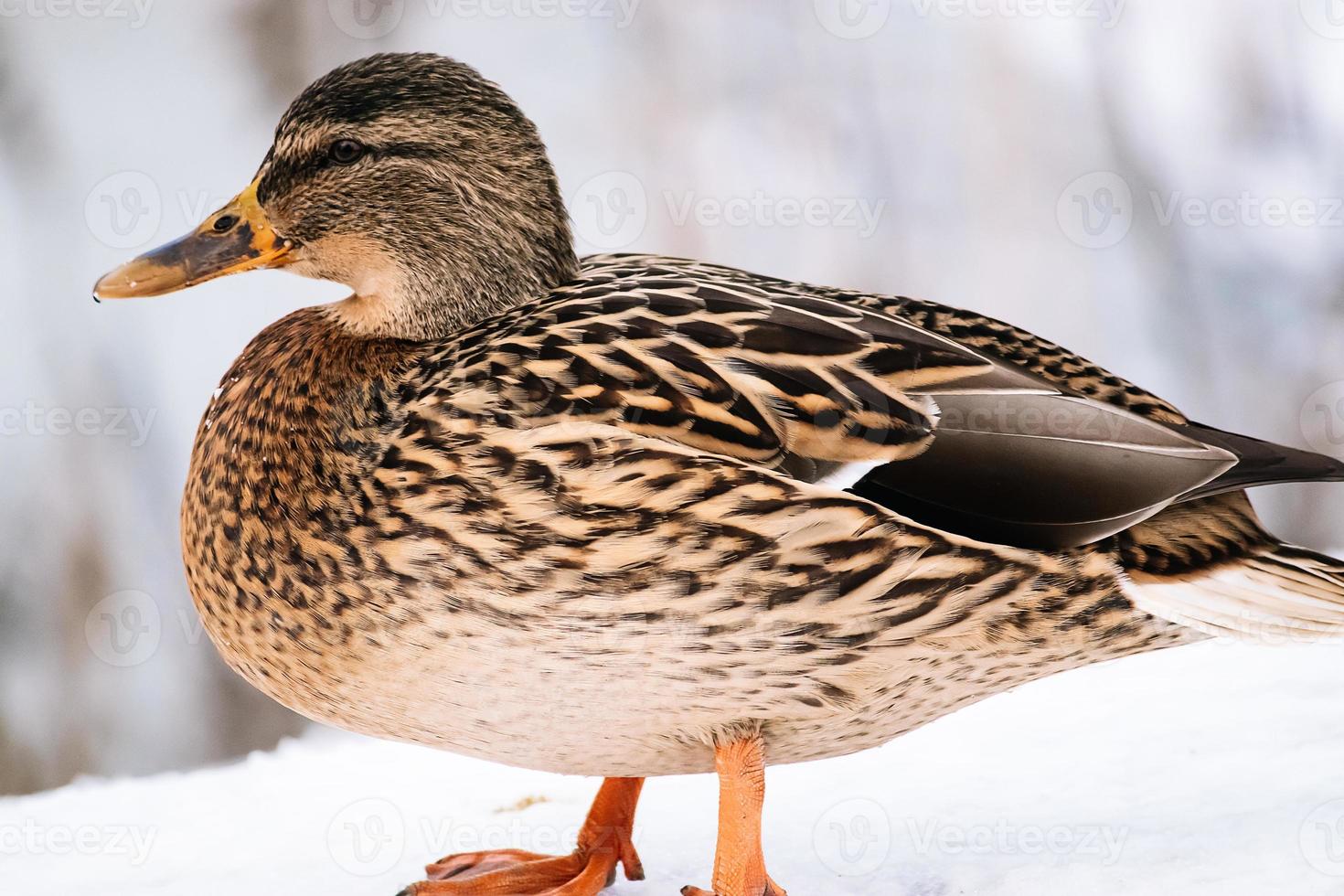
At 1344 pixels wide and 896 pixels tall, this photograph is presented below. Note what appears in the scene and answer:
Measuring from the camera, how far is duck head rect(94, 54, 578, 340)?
1767 mm

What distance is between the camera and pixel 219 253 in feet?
5.88

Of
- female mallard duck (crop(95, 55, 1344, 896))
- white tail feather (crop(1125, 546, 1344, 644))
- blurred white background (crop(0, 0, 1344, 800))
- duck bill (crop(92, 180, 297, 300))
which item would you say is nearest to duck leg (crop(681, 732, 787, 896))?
female mallard duck (crop(95, 55, 1344, 896))

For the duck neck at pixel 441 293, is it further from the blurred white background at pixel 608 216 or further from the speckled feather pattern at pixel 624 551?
the blurred white background at pixel 608 216

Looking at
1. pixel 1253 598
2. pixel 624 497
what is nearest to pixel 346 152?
pixel 624 497

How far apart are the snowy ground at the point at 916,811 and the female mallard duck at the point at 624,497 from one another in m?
0.43

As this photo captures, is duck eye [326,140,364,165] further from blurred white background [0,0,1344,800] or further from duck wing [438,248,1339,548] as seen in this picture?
blurred white background [0,0,1344,800]

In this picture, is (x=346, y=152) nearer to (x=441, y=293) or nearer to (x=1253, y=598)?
(x=441, y=293)

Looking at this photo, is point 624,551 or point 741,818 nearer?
point 624,551

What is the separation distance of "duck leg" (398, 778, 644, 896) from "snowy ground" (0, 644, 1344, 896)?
0.07m

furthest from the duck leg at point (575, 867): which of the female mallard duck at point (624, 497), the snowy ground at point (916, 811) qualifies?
the female mallard duck at point (624, 497)

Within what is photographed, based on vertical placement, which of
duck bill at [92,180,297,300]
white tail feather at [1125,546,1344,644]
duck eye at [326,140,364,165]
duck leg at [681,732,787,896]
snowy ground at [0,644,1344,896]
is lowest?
snowy ground at [0,644,1344,896]

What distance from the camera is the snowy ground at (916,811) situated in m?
2.08

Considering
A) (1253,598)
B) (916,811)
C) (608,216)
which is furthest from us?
(608,216)

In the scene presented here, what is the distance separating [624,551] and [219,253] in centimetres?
70
